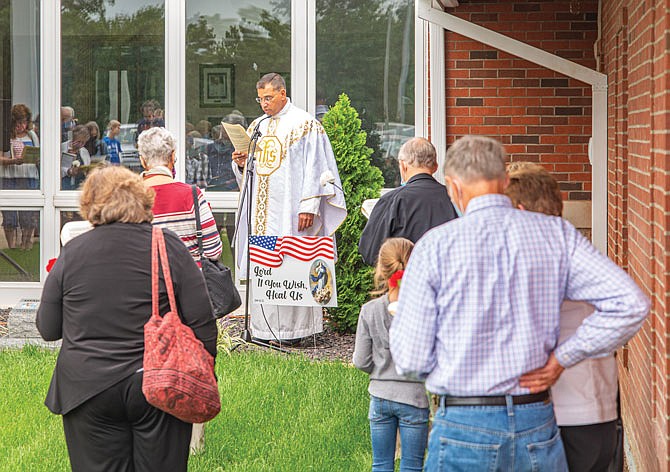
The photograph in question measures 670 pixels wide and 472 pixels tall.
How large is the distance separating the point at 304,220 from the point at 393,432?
15.6 feet

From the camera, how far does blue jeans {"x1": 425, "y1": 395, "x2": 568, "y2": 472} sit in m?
3.24

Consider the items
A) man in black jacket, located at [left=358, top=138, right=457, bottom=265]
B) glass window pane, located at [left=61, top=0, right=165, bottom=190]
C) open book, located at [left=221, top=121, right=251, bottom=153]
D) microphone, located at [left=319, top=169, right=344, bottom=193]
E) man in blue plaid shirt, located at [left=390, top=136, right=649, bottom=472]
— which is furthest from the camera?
glass window pane, located at [left=61, top=0, right=165, bottom=190]

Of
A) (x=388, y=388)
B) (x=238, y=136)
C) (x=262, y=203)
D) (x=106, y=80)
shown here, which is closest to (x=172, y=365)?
(x=388, y=388)

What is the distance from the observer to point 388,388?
16.2 feet

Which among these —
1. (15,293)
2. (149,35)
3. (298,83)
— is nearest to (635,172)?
(298,83)

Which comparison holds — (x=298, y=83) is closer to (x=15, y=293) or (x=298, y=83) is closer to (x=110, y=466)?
(x=15, y=293)

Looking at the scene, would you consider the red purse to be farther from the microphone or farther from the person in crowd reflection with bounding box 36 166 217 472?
the microphone

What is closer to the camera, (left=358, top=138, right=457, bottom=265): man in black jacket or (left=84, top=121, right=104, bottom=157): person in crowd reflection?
(left=358, top=138, right=457, bottom=265): man in black jacket

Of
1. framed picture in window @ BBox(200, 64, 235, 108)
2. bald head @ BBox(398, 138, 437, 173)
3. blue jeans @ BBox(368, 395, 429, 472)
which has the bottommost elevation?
blue jeans @ BBox(368, 395, 429, 472)

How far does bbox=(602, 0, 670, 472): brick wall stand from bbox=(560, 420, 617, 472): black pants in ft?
1.13

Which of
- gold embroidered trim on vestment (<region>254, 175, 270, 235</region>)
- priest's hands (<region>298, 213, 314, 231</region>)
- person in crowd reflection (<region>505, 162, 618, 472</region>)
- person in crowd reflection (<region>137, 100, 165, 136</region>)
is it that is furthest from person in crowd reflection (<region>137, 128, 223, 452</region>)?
person in crowd reflection (<region>137, 100, 165, 136</region>)

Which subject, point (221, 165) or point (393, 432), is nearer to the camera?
point (393, 432)

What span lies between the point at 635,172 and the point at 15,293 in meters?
8.09

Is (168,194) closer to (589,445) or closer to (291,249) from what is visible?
(589,445)
